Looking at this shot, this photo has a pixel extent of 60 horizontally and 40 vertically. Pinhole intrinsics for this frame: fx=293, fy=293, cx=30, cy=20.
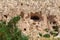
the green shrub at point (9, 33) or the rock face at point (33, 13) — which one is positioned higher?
the green shrub at point (9, 33)

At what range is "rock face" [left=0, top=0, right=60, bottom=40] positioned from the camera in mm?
11211

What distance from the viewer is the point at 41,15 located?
11680 mm

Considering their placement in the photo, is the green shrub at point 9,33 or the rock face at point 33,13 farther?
the rock face at point 33,13

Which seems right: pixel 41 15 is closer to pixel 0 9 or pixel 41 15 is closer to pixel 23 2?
pixel 23 2

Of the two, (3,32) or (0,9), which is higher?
(3,32)

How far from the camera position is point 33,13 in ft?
38.2

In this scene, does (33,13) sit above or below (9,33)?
below

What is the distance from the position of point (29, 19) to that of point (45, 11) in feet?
2.81

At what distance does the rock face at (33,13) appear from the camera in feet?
36.8

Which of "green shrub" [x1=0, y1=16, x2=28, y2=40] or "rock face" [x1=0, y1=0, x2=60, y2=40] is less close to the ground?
"green shrub" [x1=0, y1=16, x2=28, y2=40]

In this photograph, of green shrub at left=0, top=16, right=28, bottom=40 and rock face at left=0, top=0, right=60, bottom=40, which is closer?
green shrub at left=0, top=16, right=28, bottom=40

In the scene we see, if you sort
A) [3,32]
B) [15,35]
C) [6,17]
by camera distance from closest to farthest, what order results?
[3,32]
[15,35]
[6,17]

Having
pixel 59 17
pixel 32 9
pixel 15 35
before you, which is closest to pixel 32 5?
pixel 32 9

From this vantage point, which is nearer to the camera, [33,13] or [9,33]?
[9,33]
